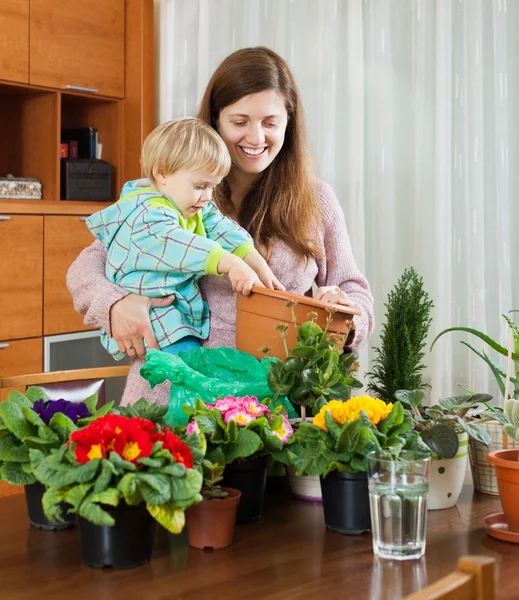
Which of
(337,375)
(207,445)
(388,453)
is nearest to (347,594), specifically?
(388,453)

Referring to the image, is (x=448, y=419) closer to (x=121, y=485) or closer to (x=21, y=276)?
(x=121, y=485)

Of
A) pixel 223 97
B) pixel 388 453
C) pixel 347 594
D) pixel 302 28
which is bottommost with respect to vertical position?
pixel 347 594

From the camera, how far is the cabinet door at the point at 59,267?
3.97 meters

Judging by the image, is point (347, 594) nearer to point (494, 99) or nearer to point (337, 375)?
point (337, 375)

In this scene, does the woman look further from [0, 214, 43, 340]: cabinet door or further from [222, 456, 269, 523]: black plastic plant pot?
[0, 214, 43, 340]: cabinet door

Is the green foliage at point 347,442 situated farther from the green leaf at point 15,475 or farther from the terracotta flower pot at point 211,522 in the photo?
the green leaf at point 15,475

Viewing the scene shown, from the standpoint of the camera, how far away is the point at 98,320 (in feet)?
6.37

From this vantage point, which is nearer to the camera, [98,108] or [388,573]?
[388,573]

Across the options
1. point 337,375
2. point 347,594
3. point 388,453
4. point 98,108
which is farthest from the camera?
point 98,108

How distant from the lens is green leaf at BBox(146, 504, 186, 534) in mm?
1043

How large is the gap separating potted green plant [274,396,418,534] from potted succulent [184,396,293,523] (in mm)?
41

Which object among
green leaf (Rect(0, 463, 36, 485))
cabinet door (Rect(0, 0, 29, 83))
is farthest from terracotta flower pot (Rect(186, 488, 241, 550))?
cabinet door (Rect(0, 0, 29, 83))

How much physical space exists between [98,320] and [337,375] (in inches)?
29.5

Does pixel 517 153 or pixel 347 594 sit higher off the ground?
pixel 517 153
